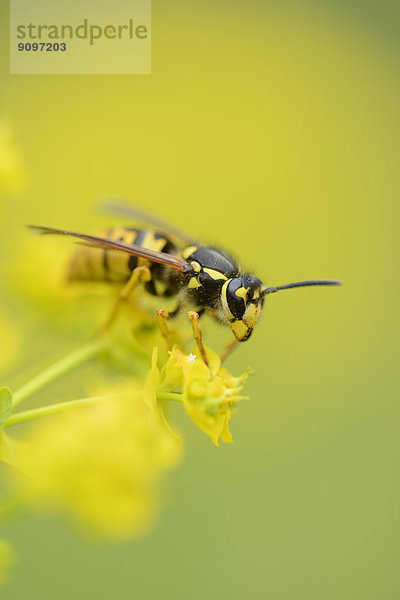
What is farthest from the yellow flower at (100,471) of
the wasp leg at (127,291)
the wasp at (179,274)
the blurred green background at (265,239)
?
the blurred green background at (265,239)

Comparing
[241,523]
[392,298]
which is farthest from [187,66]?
[241,523]

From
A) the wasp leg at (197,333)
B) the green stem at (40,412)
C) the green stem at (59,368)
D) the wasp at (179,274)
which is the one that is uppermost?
Answer: the wasp at (179,274)

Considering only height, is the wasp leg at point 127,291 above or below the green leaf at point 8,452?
above

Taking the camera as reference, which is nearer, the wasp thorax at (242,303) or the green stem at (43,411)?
the green stem at (43,411)

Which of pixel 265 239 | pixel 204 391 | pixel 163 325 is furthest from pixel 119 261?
pixel 265 239

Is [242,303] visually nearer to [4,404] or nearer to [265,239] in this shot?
[4,404]

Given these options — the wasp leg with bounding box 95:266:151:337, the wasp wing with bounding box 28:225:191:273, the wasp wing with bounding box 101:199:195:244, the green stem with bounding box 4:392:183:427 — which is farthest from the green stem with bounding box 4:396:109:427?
the wasp wing with bounding box 101:199:195:244

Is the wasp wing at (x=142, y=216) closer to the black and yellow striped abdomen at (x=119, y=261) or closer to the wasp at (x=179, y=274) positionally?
the wasp at (x=179, y=274)
